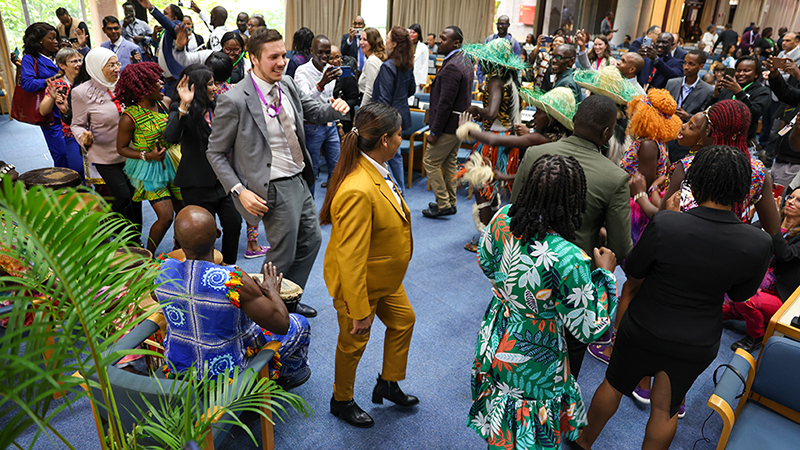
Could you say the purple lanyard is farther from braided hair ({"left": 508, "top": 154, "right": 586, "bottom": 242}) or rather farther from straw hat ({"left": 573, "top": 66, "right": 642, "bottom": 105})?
straw hat ({"left": 573, "top": 66, "right": 642, "bottom": 105})

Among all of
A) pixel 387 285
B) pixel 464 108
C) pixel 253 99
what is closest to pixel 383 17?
pixel 464 108

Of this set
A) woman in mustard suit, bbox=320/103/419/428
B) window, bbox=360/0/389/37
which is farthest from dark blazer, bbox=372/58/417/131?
window, bbox=360/0/389/37

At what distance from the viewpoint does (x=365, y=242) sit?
2.05m

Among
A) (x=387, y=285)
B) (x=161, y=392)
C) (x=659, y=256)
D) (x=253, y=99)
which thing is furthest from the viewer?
(x=253, y=99)

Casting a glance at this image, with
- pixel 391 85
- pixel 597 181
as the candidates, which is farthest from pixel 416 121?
pixel 597 181

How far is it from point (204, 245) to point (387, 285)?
0.81m

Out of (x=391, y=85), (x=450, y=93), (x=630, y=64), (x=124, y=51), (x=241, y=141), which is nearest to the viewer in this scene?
(x=241, y=141)

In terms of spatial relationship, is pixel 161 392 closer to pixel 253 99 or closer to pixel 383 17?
pixel 253 99

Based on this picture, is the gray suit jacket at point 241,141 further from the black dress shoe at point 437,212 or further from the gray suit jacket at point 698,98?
the gray suit jacket at point 698,98

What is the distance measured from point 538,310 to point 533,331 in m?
0.11

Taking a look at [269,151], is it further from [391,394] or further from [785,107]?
[785,107]

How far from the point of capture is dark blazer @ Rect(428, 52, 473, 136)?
15.3ft

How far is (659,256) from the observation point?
1.88 m

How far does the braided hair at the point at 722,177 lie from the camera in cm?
182
